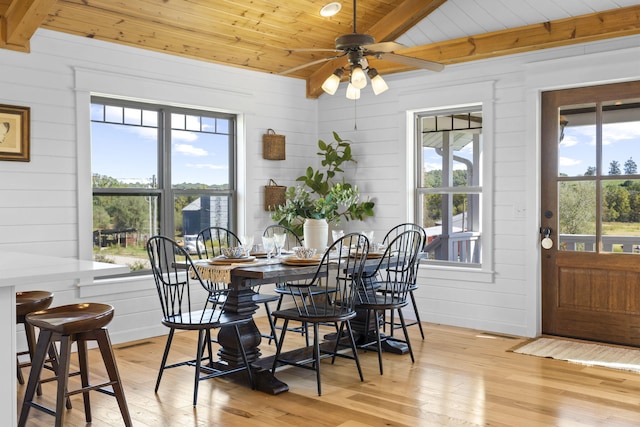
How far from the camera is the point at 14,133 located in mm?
4621

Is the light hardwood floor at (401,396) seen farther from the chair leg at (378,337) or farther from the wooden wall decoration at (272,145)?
the wooden wall decoration at (272,145)

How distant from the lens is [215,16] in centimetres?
531

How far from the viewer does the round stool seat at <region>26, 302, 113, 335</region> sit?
9.68ft

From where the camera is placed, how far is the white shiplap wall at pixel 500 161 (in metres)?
5.20

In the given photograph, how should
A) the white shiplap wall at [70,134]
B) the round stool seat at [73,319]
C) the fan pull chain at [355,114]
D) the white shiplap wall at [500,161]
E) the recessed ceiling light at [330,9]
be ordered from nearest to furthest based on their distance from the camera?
the round stool seat at [73,319] < the white shiplap wall at [70,134] < the white shiplap wall at [500,161] < the recessed ceiling light at [330,9] < the fan pull chain at [355,114]

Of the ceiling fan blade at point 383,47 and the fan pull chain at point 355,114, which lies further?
the fan pull chain at point 355,114

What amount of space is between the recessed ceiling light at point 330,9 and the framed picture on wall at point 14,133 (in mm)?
2569

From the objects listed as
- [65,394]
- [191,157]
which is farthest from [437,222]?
[65,394]

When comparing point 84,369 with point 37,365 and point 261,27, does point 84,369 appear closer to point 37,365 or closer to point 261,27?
point 37,365

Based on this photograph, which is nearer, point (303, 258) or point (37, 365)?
point (37, 365)

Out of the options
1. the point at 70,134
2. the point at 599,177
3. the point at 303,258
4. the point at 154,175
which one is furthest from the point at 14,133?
the point at 599,177

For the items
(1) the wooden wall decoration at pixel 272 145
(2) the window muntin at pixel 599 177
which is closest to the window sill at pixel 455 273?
(2) the window muntin at pixel 599 177

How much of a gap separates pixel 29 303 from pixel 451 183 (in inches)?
155

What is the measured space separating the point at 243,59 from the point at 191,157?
1094 millimetres
